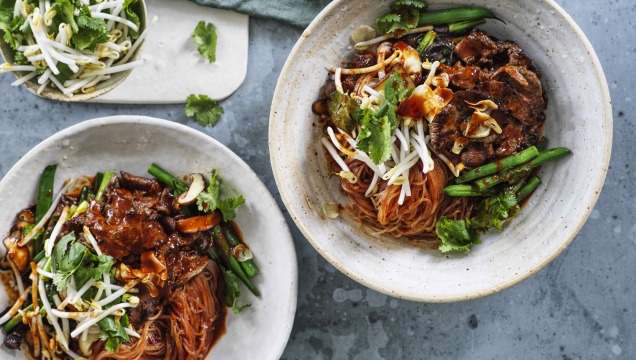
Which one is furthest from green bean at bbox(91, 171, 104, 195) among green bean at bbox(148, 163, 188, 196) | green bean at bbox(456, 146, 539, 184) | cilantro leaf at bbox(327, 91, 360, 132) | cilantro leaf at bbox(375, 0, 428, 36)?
green bean at bbox(456, 146, 539, 184)

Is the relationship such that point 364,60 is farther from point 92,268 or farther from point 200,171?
point 92,268

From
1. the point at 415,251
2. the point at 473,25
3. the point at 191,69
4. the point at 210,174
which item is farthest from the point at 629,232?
the point at 191,69

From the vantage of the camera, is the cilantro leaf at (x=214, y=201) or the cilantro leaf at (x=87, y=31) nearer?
the cilantro leaf at (x=87, y=31)

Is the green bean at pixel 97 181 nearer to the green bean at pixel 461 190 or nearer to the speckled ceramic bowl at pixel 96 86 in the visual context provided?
the speckled ceramic bowl at pixel 96 86

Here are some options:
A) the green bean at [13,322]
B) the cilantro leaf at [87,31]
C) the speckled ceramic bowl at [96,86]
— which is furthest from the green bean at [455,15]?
the green bean at [13,322]

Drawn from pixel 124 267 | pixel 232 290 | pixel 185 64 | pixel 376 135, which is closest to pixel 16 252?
pixel 124 267

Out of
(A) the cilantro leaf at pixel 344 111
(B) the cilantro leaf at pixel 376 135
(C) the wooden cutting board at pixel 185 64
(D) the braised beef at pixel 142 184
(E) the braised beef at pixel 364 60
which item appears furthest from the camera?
(C) the wooden cutting board at pixel 185 64

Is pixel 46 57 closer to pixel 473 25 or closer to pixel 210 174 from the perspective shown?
pixel 210 174
